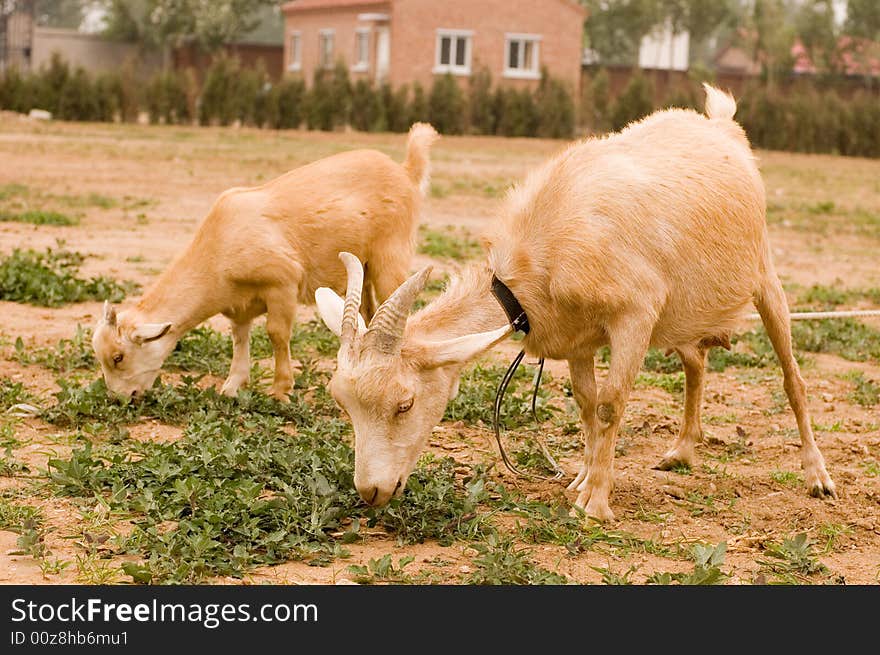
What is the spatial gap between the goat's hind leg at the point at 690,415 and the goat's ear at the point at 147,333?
3178 mm

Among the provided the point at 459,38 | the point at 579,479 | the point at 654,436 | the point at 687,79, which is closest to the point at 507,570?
the point at 579,479

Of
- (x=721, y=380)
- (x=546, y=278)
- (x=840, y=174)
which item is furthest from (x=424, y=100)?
(x=546, y=278)

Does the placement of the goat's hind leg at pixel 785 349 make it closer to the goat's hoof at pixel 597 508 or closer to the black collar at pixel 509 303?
the goat's hoof at pixel 597 508

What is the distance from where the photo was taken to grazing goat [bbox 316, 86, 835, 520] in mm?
5461

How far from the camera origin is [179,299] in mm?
8312

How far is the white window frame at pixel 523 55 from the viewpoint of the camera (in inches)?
2007

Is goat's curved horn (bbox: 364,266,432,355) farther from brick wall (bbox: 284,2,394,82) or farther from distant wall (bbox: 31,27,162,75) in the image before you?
distant wall (bbox: 31,27,162,75)

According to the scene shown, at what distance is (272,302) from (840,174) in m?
24.9

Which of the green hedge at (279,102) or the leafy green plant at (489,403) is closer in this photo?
the leafy green plant at (489,403)

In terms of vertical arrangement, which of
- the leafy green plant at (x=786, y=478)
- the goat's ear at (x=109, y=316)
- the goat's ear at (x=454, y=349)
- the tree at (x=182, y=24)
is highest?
the tree at (x=182, y=24)

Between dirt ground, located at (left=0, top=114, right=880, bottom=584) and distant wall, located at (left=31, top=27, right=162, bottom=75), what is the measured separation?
47744 millimetres

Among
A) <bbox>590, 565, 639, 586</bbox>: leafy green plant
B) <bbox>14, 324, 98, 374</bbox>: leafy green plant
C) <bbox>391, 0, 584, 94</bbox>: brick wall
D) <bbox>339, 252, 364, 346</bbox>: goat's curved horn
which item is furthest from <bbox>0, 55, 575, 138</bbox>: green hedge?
<bbox>590, 565, 639, 586</bbox>: leafy green plant

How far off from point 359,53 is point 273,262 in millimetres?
45553

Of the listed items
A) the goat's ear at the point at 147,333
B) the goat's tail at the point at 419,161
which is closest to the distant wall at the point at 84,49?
the goat's tail at the point at 419,161
